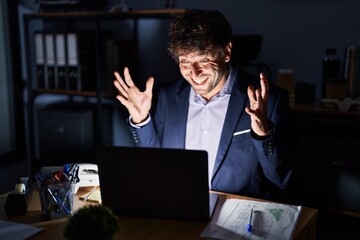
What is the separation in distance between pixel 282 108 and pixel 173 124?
42 cm

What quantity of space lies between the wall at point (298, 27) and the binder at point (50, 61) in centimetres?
107

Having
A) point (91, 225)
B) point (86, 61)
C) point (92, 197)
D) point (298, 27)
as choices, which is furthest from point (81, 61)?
point (91, 225)

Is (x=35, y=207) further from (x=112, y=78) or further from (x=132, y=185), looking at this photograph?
(x=112, y=78)

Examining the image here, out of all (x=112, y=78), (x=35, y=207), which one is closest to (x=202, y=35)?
(x=35, y=207)

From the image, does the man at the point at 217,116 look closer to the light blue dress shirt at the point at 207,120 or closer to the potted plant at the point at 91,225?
the light blue dress shirt at the point at 207,120

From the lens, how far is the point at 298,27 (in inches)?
107

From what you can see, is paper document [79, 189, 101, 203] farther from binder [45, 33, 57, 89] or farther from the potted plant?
binder [45, 33, 57, 89]

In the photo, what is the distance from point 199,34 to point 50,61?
1.75 meters

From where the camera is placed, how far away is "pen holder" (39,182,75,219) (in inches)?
53.7

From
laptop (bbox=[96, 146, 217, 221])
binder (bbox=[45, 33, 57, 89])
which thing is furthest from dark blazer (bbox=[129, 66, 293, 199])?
binder (bbox=[45, 33, 57, 89])

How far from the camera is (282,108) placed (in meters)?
1.75

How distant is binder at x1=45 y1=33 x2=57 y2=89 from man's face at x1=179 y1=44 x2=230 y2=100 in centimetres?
165

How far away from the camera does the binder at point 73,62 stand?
10.1 ft

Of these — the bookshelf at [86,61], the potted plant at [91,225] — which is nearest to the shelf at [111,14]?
the bookshelf at [86,61]
